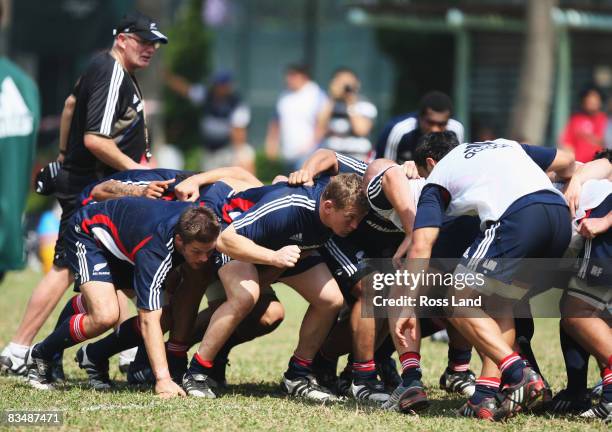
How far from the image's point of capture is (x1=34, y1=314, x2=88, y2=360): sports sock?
260 inches

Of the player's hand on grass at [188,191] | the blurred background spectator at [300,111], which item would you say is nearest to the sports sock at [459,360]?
the player's hand on grass at [188,191]

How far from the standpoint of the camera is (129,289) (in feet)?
23.2

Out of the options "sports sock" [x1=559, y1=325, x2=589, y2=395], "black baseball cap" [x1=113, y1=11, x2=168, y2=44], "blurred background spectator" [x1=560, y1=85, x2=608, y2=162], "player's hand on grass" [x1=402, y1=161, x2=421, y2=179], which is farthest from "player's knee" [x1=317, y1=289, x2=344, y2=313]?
"blurred background spectator" [x1=560, y1=85, x2=608, y2=162]

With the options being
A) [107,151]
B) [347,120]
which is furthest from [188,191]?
[347,120]

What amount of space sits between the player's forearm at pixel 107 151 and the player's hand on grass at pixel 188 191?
68 cm

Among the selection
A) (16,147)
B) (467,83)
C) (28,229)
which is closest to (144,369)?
(16,147)

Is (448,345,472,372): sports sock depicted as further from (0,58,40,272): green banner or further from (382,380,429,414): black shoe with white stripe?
(0,58,40,272): green banner

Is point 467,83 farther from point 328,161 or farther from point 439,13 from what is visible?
point 328,161

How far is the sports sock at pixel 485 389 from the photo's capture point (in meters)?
5.89

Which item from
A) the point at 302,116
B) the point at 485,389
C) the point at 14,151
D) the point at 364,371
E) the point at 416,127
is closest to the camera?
the point at 485,389

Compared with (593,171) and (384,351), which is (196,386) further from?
(593,171)

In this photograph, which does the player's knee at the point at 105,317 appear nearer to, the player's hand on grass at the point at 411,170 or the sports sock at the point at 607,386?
the player's hand on grass at the point at 411,170

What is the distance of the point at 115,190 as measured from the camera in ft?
22.8

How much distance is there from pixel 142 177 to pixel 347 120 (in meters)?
6.06
